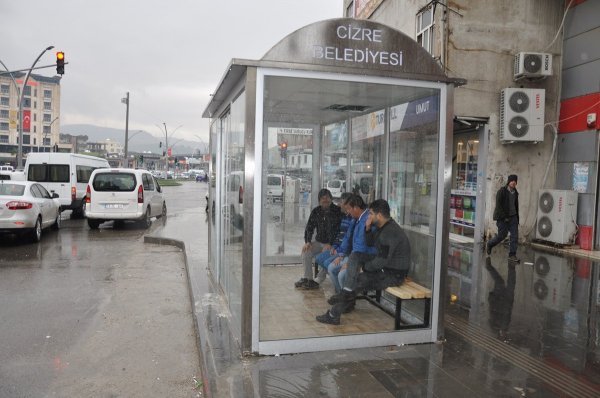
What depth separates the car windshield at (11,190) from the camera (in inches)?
451

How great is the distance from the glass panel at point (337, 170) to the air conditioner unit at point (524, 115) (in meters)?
5.91

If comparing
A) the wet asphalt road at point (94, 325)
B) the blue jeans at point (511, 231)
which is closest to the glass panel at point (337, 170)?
the wet asphalt road at point (94, 325)

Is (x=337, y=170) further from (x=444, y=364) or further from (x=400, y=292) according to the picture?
(x=444, y=364)

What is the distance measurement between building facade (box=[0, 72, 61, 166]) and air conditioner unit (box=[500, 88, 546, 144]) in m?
115

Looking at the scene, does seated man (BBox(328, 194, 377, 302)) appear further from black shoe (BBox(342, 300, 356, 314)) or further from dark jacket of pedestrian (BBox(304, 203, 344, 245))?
dark jacket of pedestrian (BBox(304, 203, 344, 245))

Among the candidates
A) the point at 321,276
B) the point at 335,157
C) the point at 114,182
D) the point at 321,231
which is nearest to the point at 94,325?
the point at 321,276

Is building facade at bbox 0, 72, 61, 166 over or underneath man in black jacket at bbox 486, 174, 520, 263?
over

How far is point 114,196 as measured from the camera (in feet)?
46.3

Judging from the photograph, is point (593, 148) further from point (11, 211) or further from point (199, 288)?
point (11, 211)

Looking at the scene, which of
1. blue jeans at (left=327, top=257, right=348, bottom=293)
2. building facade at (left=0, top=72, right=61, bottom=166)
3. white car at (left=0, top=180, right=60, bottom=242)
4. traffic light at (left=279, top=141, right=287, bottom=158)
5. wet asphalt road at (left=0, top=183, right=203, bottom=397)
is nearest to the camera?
wet asphalt road at (left=0, top=183, right=203, bottom=397)

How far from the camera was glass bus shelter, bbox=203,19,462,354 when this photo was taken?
438 centimetres

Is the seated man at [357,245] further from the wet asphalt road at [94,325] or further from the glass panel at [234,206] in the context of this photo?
the wet asphalt road at [94,325]

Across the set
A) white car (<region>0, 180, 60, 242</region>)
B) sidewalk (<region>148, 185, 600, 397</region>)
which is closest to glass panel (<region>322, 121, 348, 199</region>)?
sidewalk (<region>148, 185, 600, 397</region>)

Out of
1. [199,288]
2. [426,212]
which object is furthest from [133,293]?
[426,212]
